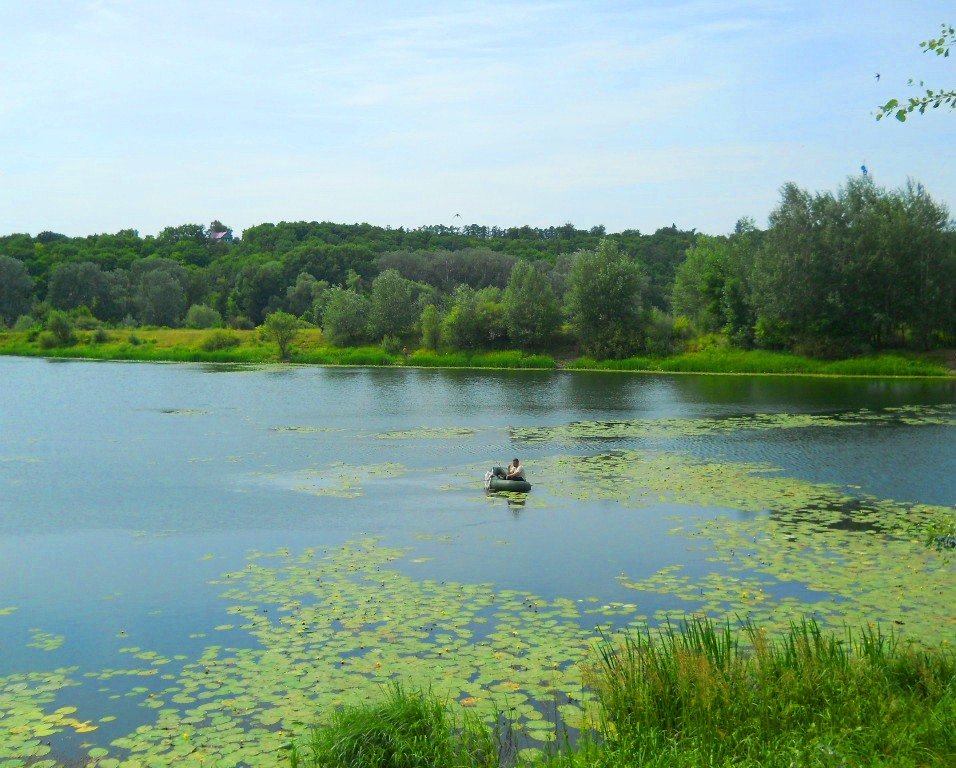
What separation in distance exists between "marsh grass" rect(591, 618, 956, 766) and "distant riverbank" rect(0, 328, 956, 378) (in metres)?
55.6

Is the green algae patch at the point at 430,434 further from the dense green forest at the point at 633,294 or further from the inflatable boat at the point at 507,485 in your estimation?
the dense green forest at the point at 633,294

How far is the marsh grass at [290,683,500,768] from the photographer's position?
925cm

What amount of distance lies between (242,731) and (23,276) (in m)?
139

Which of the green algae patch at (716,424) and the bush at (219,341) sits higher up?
the bush at (219,341)

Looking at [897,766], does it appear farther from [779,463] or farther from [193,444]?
[193,444]

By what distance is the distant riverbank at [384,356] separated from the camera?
64.2 meters

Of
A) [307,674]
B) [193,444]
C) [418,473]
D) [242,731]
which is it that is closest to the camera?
[242,731]

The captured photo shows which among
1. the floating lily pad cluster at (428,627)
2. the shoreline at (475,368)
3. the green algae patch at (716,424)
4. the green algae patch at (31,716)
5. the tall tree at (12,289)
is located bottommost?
the green algae patch at (31,716)

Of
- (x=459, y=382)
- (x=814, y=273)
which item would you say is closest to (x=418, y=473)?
(x=459, y=382)

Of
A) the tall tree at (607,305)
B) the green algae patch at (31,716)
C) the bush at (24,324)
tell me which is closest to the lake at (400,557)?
the green algae patch at (31,716)

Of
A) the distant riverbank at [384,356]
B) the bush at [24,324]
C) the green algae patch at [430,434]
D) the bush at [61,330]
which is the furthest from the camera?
the bush at [24,324]

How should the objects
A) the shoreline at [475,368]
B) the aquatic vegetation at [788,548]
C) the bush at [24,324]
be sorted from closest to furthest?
the aquatic vegetation at [788,548] → the shoreline at [475,368] → the bush at [24,324]

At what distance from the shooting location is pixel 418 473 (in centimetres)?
2809

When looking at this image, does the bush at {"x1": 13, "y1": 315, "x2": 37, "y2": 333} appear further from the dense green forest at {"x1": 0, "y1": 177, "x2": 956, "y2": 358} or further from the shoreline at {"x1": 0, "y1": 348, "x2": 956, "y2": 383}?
the shoreline at {"x1": 0, "y1": 348, "x2": 956, "y2": 383}
